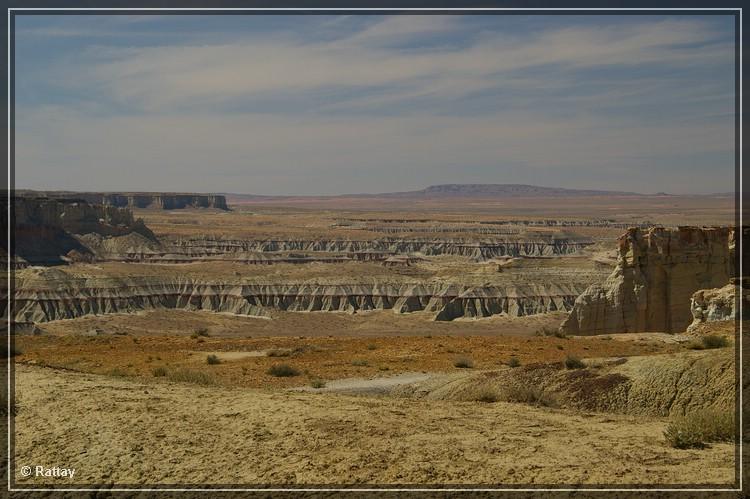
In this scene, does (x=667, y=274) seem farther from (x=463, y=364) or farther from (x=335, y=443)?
(x=335, y=443)

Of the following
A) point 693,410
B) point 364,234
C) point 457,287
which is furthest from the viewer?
point 364,234

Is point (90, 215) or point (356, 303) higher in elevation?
Result: point (90, 215)

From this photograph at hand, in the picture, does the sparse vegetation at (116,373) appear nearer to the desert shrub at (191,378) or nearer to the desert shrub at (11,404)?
the desert shrub at (191,378)

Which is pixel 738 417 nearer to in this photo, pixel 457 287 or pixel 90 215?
pixel 457 287

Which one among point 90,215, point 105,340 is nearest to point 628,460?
point 105,340

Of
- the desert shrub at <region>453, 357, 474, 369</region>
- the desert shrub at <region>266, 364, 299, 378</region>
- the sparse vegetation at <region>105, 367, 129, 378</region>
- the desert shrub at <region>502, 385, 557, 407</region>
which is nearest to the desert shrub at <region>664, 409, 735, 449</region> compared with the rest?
the desert shrub at <region>502, 385, 557, 407</region>

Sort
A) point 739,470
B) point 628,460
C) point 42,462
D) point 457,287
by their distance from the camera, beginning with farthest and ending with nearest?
1. point 457,287
2. point 42,462
3. point 628,460
4. point 739,470

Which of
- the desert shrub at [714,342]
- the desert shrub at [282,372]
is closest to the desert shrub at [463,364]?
the desert shrub at [282,372]

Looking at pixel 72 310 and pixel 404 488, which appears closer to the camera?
pixel 404 488
